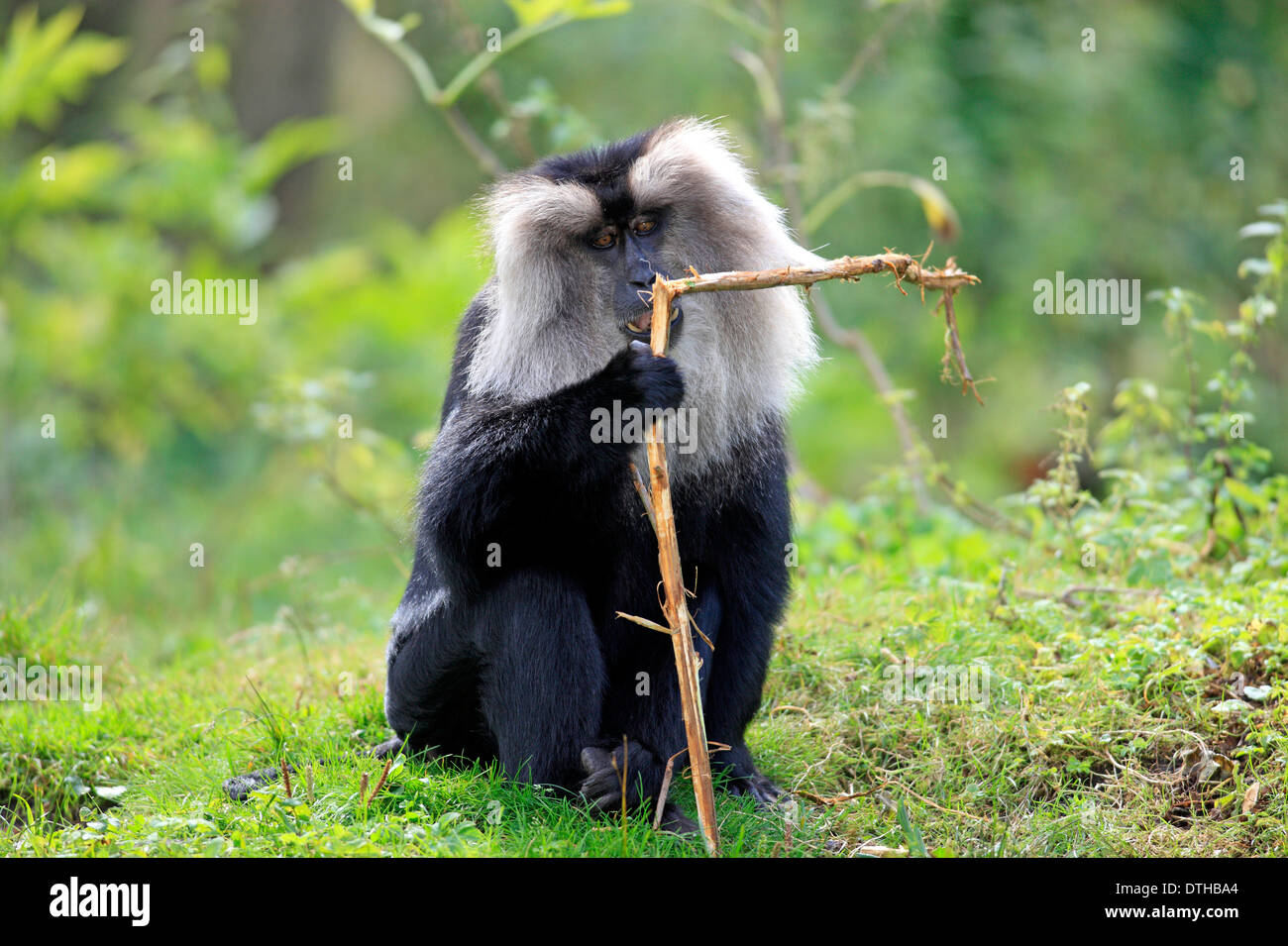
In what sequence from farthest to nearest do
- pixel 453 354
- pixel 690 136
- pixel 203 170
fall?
pixel 203 170
pixel 453 354
pixel 690 136

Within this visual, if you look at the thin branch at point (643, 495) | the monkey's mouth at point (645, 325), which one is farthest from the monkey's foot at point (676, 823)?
the monkey's mouth at point (645, 325)

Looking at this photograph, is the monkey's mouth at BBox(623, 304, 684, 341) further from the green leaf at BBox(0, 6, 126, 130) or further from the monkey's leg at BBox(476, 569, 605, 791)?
the green leaf at BBox(0, 6, 126, 130)

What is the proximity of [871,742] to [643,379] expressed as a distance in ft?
5.79

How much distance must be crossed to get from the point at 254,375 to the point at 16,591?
3.65 metres

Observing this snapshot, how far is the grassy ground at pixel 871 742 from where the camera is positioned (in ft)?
12.9

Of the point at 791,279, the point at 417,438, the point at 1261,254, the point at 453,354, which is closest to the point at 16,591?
the point at 417,438

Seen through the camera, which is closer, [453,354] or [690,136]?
[690,136]

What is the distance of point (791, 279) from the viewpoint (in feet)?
12.0

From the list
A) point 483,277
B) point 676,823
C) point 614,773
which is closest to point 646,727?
point 614,773

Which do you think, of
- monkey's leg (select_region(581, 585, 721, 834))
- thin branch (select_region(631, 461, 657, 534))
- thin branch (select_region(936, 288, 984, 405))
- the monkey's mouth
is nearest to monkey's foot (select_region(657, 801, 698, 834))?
monkey's leg (select_region(581, 585, 721, 834))

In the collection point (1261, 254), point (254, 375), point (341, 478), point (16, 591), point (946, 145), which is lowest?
point (16, 591)

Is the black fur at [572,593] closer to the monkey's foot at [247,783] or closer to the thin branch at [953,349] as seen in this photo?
the monkey's foot at [247,783]

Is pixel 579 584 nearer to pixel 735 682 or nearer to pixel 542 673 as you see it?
pixel 542 673

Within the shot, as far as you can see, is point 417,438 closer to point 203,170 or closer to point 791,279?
point 791,279
